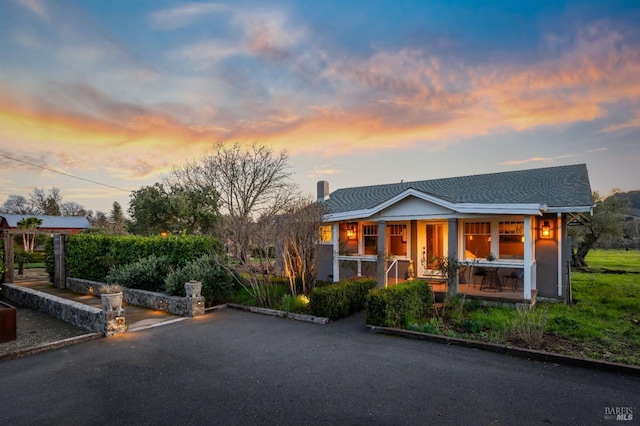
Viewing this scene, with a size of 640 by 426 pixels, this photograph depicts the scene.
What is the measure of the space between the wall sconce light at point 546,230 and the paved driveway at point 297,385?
282 inches

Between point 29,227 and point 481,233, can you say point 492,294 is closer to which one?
point 481,233

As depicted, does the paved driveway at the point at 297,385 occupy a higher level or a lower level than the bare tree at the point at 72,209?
lower

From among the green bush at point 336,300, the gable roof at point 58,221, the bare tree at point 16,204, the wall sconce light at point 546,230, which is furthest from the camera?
the bare tree at point 16,204

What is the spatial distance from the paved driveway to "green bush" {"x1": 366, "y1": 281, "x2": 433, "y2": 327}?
76 cm

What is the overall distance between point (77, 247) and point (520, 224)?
18.6 metres

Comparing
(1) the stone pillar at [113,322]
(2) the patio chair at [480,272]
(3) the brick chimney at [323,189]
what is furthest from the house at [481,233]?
(1) the stone pillar at [113,322]

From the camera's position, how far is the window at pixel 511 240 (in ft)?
37.7

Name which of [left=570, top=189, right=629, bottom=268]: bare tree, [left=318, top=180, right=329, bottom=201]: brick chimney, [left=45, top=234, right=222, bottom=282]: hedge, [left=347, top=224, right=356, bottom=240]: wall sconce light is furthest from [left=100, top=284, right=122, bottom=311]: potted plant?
[left=570, top=189, right=629, bottom=268]: bare tree

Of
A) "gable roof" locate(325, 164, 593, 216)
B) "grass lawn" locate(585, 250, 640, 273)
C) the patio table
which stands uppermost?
"gable roof" locate(325, 164, 593, 216)

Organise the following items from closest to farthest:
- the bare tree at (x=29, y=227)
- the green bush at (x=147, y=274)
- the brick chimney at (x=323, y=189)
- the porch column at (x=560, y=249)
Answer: the porch column at (x=560, y=249) < the green bush at (x=147, y=274) < the brick chimney at (x=323, y=189) < the bare tree at (x=29, y=227)

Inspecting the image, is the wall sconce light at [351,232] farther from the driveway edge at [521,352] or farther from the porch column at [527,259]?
the driveway edge at [521,352]

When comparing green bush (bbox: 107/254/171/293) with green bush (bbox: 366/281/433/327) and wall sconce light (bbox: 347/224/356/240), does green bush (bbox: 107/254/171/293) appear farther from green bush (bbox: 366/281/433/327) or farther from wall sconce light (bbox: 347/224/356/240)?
green bush (bbox: 366/281/433/327)

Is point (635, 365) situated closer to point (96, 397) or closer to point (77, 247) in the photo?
point (96, 397)

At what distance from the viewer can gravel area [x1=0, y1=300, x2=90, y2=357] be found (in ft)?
23.4
